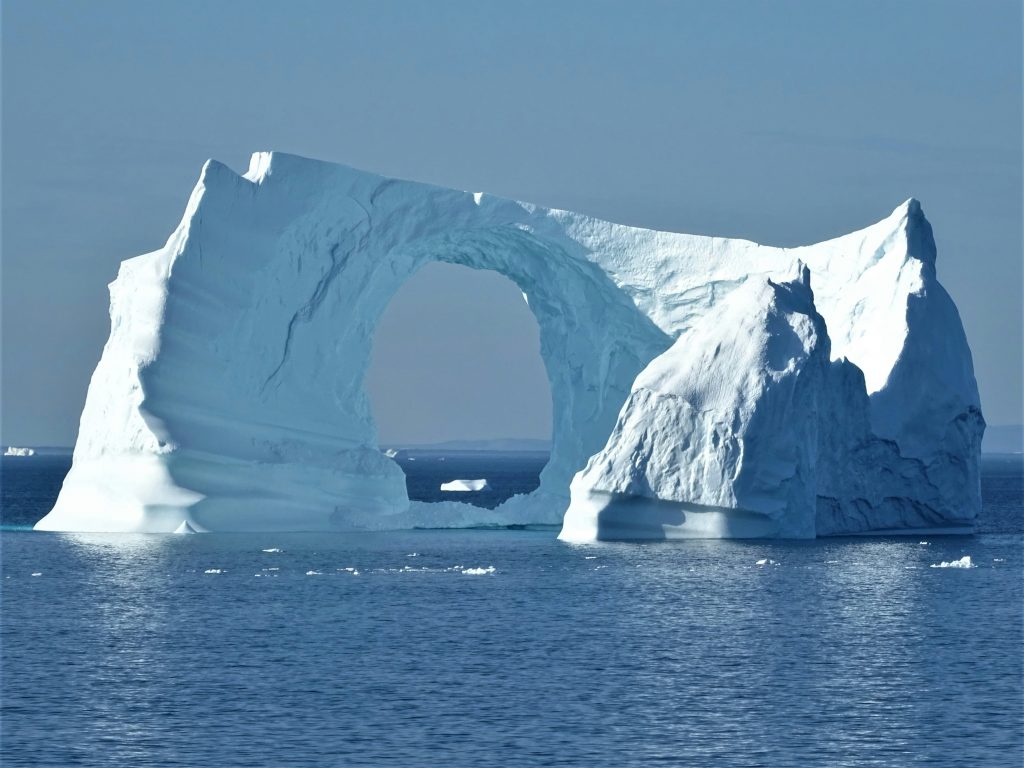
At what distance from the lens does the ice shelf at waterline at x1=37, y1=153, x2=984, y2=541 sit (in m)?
36.0

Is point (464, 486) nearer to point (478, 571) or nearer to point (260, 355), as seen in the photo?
point (260, 355)

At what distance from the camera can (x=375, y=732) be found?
19047 millimetres

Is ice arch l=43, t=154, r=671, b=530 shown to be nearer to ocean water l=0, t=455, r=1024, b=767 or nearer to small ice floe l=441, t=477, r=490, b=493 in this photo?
ocean water l=0, t=455, r=1024, b=767

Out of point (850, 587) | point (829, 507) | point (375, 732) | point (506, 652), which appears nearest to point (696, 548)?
point (829, 507)

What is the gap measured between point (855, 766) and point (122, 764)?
24.0ft

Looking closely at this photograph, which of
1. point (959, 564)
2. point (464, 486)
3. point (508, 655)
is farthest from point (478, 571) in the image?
point (464, 486)

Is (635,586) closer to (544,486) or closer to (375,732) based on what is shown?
(375,732)

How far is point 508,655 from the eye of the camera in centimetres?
2397

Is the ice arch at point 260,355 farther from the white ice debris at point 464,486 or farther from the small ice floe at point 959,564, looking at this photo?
the white ice debris at point 464,486

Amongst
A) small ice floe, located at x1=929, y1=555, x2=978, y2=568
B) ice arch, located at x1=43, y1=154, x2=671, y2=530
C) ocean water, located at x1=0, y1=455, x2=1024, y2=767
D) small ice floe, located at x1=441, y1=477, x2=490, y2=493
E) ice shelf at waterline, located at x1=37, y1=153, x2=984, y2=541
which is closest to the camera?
ocean water, located at x1=0, y1=455, x2=1024, y2=767

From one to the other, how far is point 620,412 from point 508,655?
50.7ft

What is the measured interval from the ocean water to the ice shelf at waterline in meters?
1.24

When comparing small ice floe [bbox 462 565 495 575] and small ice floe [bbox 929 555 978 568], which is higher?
small ice floe [bbox 929 555 978 568]

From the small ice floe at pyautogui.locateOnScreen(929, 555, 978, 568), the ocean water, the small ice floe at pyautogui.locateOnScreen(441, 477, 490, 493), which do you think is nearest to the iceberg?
the small ice floe at pyautogui.locateOnScreen(441, 477, 490, 493)
